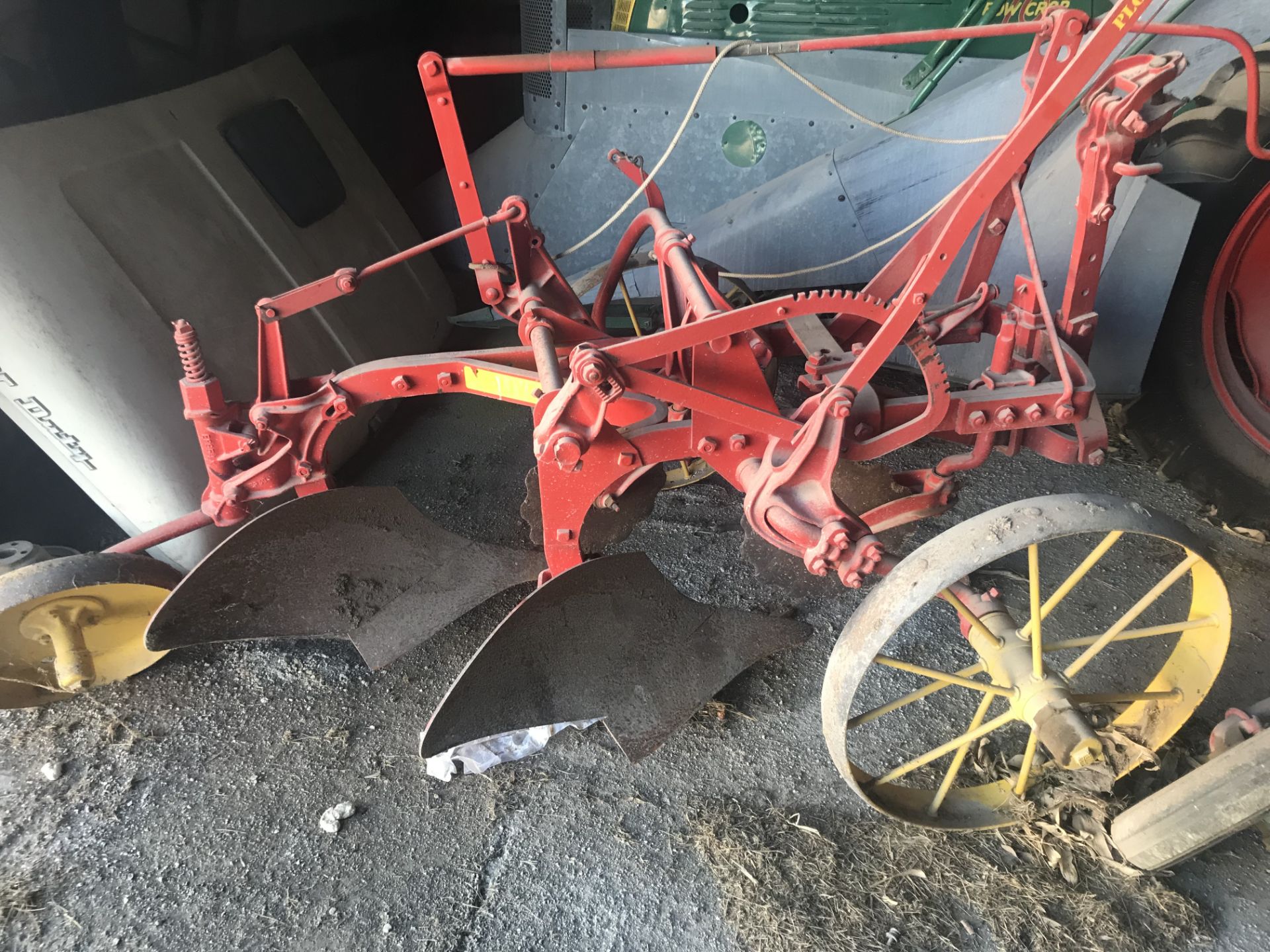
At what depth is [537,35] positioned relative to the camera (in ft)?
11.7

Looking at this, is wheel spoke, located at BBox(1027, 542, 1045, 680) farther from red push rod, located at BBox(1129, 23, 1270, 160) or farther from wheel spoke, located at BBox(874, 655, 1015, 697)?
red push rod, located at BBox(1129, 23, 1270, 160)

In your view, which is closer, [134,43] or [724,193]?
[134,43]

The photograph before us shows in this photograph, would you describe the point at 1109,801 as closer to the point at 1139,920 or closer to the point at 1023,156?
the point at 1139,920

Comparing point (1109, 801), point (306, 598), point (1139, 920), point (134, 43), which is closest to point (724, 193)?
point (134, 43)

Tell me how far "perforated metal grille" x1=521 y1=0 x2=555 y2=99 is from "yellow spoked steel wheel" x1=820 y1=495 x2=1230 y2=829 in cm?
288

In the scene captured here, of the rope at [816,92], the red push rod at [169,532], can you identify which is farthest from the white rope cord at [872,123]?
the red push rod at [169,532]

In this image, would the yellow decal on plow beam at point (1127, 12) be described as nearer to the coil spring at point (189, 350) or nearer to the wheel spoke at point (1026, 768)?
the wheel spoke at point (1026, 768)

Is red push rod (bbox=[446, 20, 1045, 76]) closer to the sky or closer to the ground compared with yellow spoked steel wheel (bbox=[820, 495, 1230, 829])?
closer to the sky

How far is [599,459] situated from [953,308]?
49.3 inches

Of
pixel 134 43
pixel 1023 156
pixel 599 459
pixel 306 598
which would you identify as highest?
pixel 1023 156

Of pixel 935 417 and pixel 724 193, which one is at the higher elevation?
pixel 935 417

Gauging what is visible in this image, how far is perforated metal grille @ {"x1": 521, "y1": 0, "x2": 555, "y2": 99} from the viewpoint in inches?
137

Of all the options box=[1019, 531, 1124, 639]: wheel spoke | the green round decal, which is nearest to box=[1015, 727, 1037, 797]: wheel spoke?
box=[1019, 531, 1124, 639]: wheel spoke

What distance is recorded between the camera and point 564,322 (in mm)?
2336
